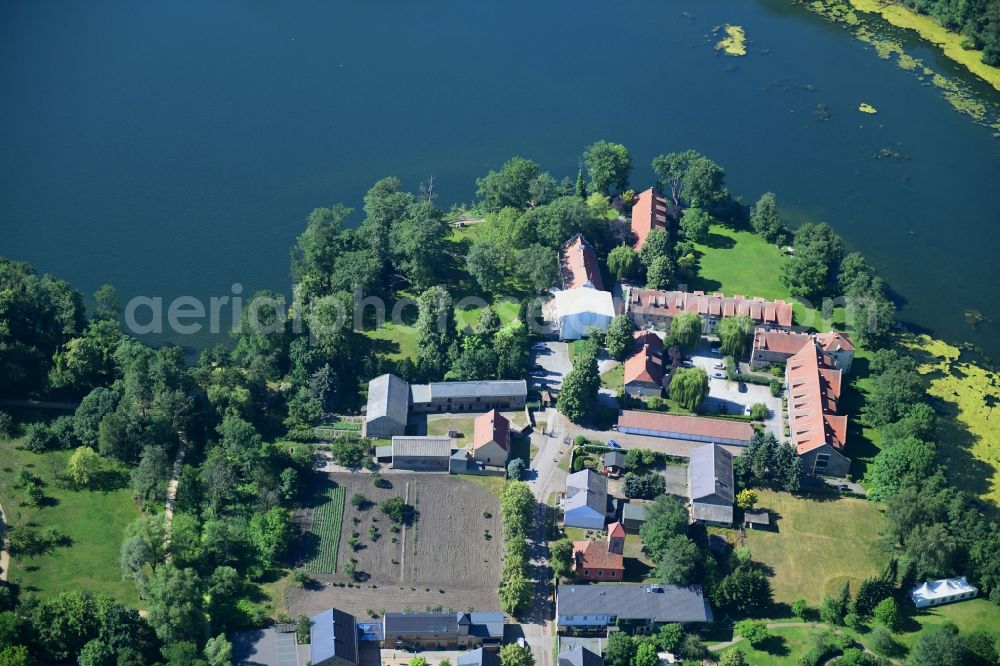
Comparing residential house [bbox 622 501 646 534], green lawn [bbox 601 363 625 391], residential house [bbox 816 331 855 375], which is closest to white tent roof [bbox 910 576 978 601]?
residential house [bbox 622 501 646 534]

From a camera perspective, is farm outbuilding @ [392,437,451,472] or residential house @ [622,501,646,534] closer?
residential house @ [622,501,646,534]

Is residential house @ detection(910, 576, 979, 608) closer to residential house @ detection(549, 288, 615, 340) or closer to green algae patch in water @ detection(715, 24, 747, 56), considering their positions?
residential house @ detection(549, 288, 615, 340)

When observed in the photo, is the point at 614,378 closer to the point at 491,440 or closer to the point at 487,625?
the point at 491,440

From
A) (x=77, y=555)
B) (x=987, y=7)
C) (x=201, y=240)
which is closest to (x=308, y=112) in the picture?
(x=201, y=240)

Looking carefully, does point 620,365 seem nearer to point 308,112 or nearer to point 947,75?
point 308,112

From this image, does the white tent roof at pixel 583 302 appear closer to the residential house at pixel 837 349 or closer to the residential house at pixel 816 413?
the residential house at pixel 816 413
